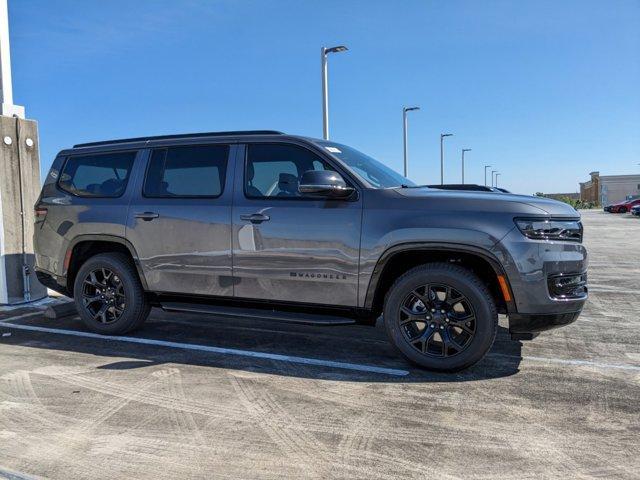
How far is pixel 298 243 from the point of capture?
461 cm

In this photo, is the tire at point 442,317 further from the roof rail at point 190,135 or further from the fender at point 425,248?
the roof rail at point 190,135

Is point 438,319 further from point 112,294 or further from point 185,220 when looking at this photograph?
point 112,294

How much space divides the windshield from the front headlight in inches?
50.7

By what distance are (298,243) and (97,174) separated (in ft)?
8.69

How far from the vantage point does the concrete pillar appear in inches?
286

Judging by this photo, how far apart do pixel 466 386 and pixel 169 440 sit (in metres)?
2.21

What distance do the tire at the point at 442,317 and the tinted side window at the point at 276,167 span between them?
1.31 m

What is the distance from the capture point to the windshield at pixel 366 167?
15.6 feet

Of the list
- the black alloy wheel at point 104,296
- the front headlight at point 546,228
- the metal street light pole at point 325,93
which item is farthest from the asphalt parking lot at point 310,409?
the metal street light pole at point 325,93

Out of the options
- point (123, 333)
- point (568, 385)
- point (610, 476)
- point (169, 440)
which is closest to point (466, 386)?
point (568, 385)

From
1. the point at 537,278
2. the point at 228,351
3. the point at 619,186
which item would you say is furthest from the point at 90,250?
the point at 619,186

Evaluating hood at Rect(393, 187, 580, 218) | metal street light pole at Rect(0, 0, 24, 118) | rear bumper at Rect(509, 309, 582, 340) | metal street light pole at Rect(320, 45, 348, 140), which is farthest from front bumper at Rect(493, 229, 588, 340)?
metal street light pole at Rect(320, 45, 348, 140)

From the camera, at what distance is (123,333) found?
5598mm

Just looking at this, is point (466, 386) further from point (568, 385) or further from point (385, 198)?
point (385, 198)
